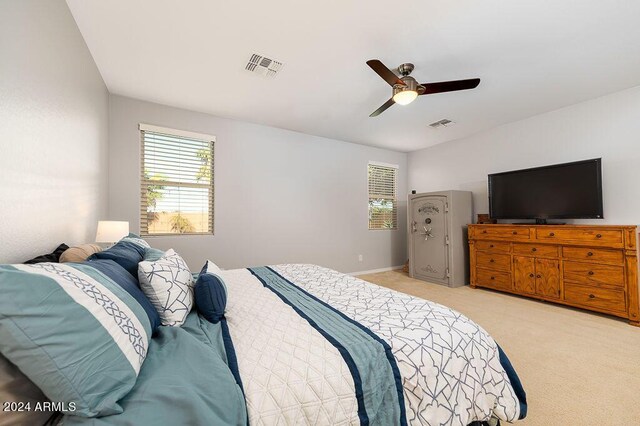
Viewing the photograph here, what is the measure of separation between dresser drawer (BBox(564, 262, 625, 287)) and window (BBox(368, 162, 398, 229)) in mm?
2825

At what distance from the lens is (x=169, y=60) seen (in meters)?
2.46

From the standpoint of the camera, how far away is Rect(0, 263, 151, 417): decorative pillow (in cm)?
60

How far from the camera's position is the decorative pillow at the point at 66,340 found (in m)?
0.60

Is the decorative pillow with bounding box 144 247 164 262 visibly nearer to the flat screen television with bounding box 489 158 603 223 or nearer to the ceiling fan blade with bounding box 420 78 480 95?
the ceiling fan blade with bounding box 420 78 480 95

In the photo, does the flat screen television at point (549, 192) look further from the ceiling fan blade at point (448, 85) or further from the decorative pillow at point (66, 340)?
the decorative pillow at point (66, 340)

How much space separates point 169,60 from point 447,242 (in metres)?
4.41

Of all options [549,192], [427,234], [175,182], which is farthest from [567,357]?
[175,182]

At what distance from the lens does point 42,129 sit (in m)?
1.47

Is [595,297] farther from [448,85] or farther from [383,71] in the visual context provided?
[383,71]

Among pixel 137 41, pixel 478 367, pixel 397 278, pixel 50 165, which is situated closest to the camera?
pixel 478 367

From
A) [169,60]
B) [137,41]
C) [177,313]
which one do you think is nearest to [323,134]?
[169,60]

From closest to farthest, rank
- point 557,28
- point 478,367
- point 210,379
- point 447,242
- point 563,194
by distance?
point 210,379 < point 478,367 < point 557,28 < point 563,194 < point 447,242

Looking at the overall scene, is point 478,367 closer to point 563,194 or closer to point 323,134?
point 563,194

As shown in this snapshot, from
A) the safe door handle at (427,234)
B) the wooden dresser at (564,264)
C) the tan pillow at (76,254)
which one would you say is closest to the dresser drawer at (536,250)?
the wooden dresser at (564,264)
